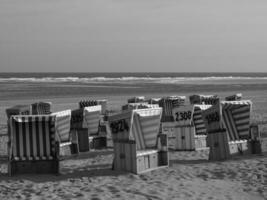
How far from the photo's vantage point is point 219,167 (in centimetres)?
915

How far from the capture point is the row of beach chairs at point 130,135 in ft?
28.9

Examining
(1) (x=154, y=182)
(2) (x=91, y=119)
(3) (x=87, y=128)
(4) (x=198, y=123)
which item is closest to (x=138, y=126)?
(1) (x=154, y=182)

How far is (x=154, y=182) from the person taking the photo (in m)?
8.01

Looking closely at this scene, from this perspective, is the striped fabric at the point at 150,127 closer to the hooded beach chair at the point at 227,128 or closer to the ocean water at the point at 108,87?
the hooded beach chair at the point at 227,128

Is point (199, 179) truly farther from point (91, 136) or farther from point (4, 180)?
point (91, 136)

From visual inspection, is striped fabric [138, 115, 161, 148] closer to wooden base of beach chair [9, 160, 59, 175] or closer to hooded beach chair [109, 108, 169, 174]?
hooded beach chair [109, 108, 169, 174]

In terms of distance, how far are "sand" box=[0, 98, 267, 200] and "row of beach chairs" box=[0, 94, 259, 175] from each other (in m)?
0.29

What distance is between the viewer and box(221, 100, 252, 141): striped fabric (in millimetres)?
10680

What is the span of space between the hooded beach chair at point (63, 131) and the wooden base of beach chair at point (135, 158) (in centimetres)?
236

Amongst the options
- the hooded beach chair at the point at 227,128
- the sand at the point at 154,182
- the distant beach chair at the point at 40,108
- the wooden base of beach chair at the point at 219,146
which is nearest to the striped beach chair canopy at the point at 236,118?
the hooded beach chair at the point at 227,128

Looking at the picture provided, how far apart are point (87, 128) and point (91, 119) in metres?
0.47

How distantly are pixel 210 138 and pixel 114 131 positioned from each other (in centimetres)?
220

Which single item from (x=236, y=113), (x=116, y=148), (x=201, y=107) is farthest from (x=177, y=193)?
(x=201, y=107)

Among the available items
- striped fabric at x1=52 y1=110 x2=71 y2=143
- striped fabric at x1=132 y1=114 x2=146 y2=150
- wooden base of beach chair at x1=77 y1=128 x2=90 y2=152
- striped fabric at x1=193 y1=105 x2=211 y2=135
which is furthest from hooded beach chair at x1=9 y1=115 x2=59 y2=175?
striped fabric at x1=193 y1=105 x2=211 y2=135
